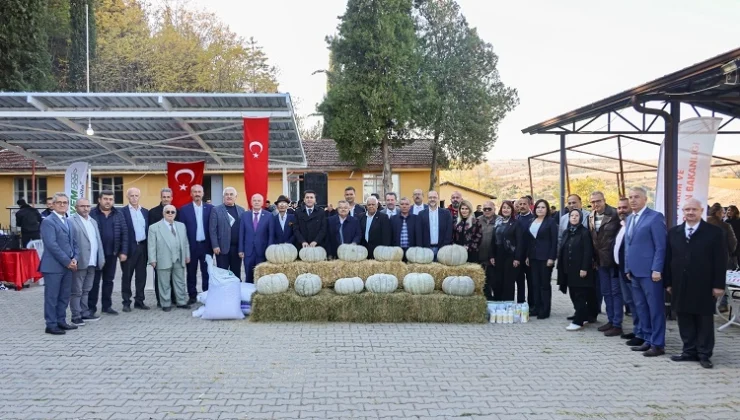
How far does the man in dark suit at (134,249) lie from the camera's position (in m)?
8.75

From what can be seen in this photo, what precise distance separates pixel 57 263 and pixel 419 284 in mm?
4755

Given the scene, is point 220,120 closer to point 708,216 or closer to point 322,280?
point 322,280

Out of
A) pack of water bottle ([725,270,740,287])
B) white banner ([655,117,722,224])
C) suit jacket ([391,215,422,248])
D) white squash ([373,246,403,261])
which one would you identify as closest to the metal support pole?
white banner ([655,117,722,224])

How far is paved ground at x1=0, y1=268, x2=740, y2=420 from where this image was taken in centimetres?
470

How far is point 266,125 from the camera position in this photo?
35.2 feet

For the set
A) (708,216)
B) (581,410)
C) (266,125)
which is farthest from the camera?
(266,125)

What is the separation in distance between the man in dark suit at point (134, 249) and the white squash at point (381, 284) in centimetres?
360

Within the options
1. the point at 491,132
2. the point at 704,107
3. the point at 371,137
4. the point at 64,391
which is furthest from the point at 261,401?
the point at 491,132

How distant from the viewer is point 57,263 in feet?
24.1

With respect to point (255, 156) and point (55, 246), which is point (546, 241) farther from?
point (55, 246)

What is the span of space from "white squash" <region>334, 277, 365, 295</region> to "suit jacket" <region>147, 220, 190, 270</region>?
2625mm

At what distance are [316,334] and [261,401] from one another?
2476mm

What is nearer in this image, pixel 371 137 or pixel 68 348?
pixel 68 348

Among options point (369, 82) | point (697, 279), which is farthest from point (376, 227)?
point (369, 82)
